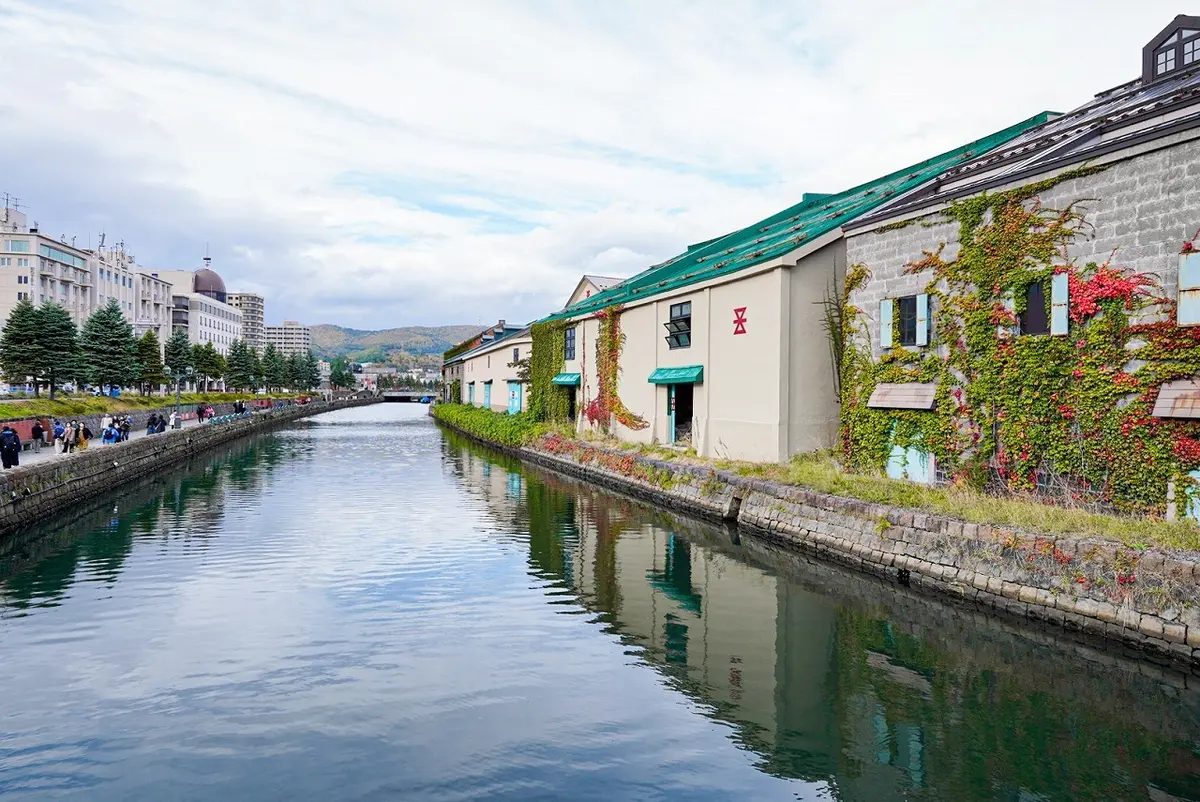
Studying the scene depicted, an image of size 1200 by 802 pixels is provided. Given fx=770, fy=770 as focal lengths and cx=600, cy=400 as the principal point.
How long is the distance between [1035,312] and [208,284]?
16509 centimetres

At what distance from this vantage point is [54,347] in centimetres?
5084

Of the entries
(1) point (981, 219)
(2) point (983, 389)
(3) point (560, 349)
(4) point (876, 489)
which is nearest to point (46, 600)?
(4) point (876, 489)

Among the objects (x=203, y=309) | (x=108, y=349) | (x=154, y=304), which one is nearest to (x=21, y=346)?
(x=108, y=349)

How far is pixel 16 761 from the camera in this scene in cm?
848

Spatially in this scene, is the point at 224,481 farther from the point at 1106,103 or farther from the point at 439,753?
the point at 1106,103

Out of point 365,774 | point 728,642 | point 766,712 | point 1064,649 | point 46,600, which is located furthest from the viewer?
point 46,600

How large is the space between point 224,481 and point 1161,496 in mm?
33024

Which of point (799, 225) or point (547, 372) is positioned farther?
point (547, 372)

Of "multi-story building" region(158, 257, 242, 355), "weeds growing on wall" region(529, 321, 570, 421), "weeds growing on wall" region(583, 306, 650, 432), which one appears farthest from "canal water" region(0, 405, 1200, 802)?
"multi-story building" region(158, 257, 242, 355)

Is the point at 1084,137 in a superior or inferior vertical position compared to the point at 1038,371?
superior

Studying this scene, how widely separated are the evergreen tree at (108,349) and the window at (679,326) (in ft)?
151

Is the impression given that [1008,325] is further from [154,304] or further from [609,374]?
[154,304]

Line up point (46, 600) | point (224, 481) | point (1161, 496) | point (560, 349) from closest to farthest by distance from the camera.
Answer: point (1161, 496) < point (46, 600) < point (224, 481) < point (560, 349)

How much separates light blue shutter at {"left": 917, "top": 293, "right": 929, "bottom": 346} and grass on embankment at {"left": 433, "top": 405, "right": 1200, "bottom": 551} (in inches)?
142
